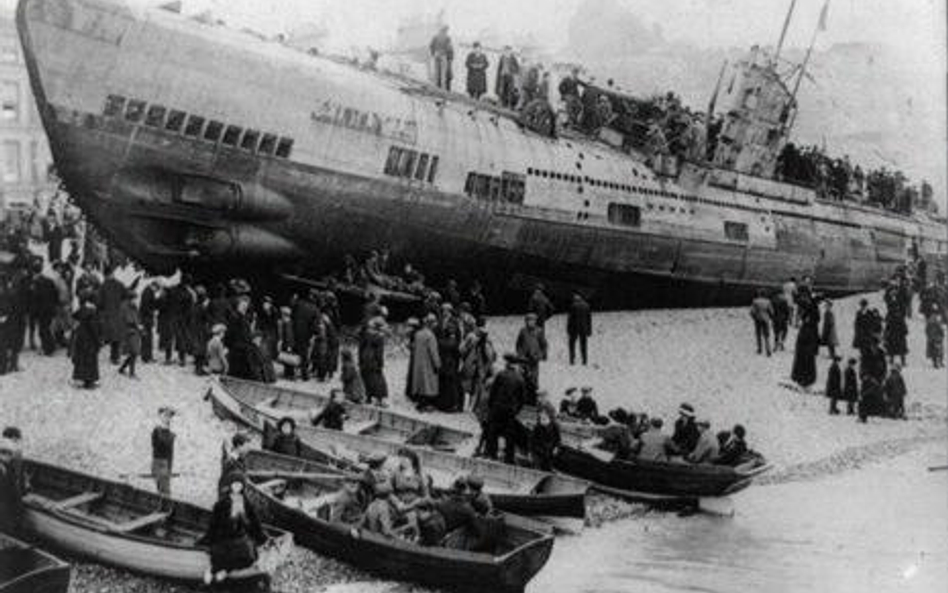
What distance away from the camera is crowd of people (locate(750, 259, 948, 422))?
23391 mm

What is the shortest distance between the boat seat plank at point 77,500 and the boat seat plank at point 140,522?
68 cm

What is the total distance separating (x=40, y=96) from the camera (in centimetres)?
2081

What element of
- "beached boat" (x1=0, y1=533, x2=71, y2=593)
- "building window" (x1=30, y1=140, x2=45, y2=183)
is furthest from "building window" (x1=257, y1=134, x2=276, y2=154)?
"building window" (x1=30, y1=140, x2=45, y2=183)

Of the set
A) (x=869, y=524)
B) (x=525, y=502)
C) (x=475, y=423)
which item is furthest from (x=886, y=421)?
(x=525, y=502)

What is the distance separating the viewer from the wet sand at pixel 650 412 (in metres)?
14.2

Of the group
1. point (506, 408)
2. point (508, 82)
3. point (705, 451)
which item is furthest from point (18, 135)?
point (705, 451)

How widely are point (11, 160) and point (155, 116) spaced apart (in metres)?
31.7

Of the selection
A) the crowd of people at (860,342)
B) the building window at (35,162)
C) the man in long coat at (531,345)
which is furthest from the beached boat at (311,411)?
the building window at (35,162)

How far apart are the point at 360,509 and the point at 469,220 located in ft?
46.0

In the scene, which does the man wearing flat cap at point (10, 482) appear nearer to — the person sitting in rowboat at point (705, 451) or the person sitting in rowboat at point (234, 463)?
the person sitting in rowboat at point (234, 463)

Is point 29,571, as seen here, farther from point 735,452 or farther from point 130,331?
point 735,452

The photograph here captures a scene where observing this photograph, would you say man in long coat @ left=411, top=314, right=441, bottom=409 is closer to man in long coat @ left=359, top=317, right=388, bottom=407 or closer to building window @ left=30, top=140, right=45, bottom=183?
man in long coat @ left=359, top=317, right=388, bottom=407

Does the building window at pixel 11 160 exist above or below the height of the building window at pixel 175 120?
above

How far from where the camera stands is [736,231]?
34656mm
